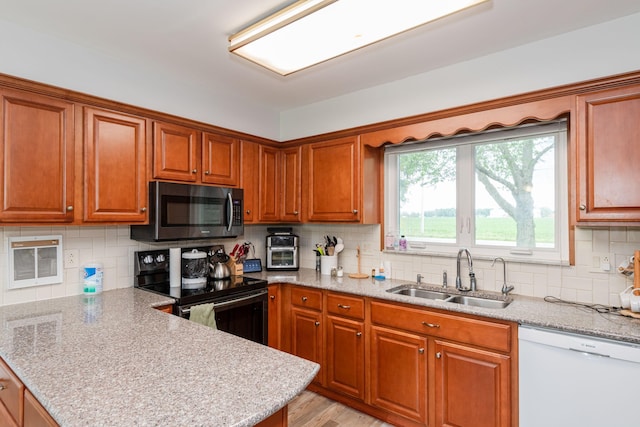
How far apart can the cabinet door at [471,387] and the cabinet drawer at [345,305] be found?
59 centimetres

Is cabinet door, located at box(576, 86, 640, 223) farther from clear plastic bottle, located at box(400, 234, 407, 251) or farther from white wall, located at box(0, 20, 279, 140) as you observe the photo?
white wall, located at box(0, 20, 279, 140)

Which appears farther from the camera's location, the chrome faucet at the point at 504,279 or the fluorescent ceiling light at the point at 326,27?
the chrome faucet at the point at 504,279

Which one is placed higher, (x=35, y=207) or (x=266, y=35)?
(x=266, y=35)

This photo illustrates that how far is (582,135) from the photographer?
1.97 metres

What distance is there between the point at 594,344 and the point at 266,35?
2206 millimetres

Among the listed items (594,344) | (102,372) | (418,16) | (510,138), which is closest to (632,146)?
(510,138)

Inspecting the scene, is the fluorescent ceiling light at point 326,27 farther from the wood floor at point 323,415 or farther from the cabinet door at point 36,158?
the wood floor at point 323,415

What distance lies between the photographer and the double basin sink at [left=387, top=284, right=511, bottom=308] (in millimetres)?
2340

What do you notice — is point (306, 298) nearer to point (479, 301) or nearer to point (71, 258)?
point (479, 301)

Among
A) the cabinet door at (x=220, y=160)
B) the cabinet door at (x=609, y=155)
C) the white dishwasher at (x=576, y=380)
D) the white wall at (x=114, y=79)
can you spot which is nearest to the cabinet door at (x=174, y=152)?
the cabinet door at (x=220, y=160)

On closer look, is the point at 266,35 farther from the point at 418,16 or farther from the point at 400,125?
the point at 400,125

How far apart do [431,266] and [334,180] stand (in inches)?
42.5

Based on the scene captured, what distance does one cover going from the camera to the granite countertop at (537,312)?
66.5 inches

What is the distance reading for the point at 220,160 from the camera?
2.96 meters
